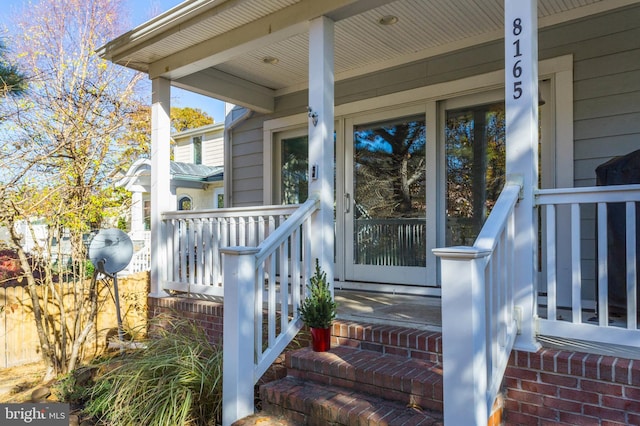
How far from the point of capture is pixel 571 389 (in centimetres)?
214

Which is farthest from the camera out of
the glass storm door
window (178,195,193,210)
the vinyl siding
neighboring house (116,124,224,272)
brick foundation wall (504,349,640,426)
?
the vinyl siding

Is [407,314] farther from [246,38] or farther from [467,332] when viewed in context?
[246,38]

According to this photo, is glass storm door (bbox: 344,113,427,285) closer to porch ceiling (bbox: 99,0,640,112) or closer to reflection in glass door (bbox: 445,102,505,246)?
reflection in glass door (bbox: 445,102,505,246)

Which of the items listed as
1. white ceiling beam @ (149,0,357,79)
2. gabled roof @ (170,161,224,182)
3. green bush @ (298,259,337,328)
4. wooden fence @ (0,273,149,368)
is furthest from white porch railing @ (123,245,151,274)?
green bush @ (298,259,337,328)

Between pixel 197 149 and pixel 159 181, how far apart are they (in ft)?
35.1

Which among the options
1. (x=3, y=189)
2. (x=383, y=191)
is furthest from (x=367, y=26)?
(x=3, y=189)

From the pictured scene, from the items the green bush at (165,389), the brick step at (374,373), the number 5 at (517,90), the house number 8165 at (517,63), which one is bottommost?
the green bush at (165,389)

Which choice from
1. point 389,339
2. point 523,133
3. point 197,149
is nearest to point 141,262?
point 197,149

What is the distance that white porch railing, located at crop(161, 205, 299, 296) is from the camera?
3.84 m

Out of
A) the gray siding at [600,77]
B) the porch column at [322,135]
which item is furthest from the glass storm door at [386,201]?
the porch column at [322,135]

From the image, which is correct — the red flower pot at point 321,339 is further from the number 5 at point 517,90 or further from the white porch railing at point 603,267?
the number 5 at point 517,90

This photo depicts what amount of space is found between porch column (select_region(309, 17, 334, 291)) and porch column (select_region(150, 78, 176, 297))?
6.40ft

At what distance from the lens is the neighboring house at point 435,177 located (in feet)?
7.07

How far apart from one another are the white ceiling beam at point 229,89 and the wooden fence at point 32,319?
2359 millimetres
